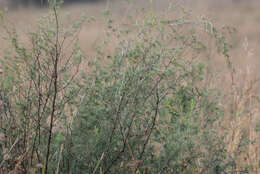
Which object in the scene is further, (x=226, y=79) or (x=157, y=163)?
(x=226, y=79)

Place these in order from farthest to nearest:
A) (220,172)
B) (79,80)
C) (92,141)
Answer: (220,172) < (79,80) < (92,141)

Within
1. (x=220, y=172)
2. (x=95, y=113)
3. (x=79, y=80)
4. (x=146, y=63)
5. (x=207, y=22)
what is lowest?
(x=220, y=172)

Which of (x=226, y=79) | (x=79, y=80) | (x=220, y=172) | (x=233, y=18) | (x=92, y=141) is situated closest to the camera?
(x=92, y=141)

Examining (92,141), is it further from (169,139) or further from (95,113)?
(169,139)

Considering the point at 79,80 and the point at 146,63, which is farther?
the point at 79,80

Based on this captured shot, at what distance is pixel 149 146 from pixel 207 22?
99cm

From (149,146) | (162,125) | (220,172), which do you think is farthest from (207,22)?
(220,172)

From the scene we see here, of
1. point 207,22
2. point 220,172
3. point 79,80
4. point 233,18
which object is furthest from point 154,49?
point 233,18

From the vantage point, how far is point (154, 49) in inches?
91.2

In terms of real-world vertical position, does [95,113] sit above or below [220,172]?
above

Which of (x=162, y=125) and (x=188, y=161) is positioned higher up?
(x=162, y=125)

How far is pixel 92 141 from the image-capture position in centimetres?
225

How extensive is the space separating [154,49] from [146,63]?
125mm

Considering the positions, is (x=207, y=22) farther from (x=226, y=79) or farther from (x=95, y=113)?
(x=226, y=79)
